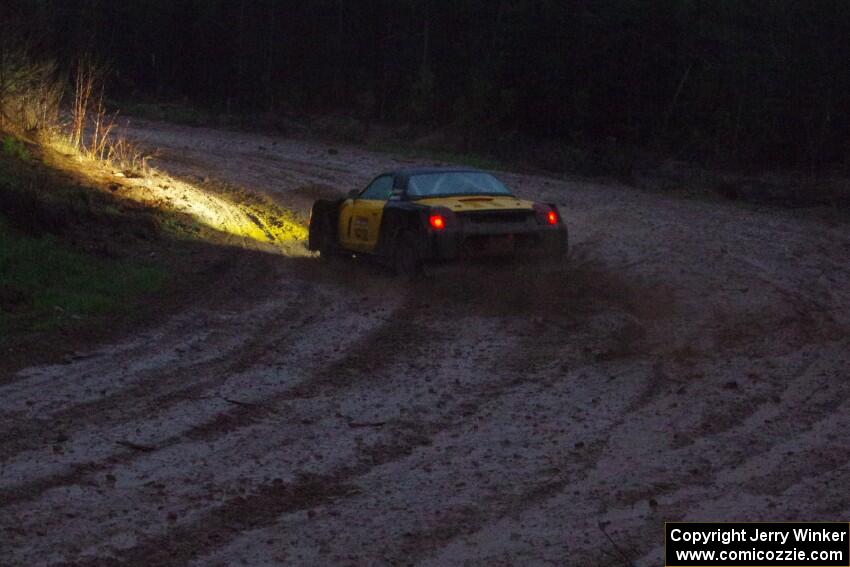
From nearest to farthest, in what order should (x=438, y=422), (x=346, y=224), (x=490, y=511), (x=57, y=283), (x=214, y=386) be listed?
(x=490, y=511) → (x=438, y=422) → (x=214, y=386) → (x=57, y=283) → (x=346, y=224)

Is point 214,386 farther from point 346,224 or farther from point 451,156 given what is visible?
point 451,156

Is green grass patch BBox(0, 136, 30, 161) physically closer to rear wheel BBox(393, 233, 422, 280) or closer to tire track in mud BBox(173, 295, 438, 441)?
rear wheel BBox(393, 233, 422, 280)

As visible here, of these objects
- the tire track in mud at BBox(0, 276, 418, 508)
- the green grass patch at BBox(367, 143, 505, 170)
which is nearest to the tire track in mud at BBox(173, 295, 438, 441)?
the tire track in mud at BBox(0, 276, 418, 508)

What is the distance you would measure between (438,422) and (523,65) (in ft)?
109

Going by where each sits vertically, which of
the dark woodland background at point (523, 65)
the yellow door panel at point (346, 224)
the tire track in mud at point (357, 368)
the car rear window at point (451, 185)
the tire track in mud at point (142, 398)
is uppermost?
the dark woodland background at point (523, 65)

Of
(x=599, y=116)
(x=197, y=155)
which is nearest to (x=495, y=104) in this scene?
(x=599, y=116)

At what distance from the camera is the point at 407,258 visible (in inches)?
538

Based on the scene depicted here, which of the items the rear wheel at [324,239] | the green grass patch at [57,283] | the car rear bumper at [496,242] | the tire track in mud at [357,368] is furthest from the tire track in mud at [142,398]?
the rear wheel at [324,239]

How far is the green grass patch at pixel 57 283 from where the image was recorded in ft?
36.9

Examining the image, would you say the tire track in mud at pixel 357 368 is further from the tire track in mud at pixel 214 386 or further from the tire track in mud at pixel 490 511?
the tire track in mud at pixel 490 511

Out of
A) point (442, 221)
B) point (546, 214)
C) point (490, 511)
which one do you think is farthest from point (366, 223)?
point (490, 511)

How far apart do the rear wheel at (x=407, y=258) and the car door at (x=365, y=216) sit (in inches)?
26.3

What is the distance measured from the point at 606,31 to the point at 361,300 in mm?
27772

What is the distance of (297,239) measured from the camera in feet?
61.6
